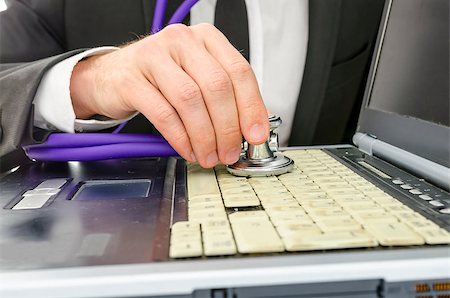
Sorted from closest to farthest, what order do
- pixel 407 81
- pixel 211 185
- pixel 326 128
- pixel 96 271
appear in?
pixel 96 271
pixel 211 185
pixel 407 81
pixel 326 128

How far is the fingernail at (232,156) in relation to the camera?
48 centimetres

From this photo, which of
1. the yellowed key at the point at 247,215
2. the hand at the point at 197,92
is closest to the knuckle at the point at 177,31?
the hand at the point at 197,92

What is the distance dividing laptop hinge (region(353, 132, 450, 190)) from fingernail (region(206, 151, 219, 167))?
0.19m

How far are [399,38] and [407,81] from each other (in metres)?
0.07

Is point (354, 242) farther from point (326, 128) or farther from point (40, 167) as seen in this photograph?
point (326, 128)

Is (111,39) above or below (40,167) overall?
above

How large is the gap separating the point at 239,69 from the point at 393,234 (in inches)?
9.1

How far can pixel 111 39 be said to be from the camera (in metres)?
0.89

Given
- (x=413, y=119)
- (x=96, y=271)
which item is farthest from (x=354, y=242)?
(x=413, y=119)

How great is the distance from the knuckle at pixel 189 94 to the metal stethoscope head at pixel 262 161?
8cm

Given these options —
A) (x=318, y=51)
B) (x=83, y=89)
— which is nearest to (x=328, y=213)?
(x=83, y=89)

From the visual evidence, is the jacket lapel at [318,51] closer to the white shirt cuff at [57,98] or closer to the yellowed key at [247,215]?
the white shirt cuff at [57,98]

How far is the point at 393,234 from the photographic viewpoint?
30cm

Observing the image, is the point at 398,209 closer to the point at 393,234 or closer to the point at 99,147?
the point at 393,234
